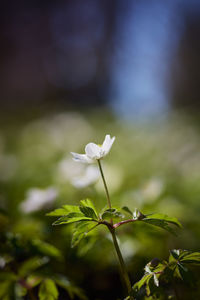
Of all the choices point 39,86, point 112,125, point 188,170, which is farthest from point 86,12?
point 188,170

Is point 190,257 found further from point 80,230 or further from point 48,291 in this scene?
point 48,291

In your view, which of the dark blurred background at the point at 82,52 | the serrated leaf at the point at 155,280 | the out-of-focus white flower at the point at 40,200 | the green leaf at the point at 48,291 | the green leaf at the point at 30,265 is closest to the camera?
the serrated leaf at the point at 155,280

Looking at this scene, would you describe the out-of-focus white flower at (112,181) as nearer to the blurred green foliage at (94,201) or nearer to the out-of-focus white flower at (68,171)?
the blurred green foliage at (94,201)

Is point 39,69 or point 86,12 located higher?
point 86,12

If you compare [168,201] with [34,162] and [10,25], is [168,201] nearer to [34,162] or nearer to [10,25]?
[34,162]

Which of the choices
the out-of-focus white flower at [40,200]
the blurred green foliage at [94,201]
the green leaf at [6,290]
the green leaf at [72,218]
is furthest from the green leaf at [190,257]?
the out-of-focus white flower at [40,200]

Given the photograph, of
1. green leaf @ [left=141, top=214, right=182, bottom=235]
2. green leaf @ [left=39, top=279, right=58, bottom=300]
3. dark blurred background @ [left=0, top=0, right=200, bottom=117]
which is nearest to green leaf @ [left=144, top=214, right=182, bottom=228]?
green leaf @ [left=141, top=214, right=182, bottom=235]
